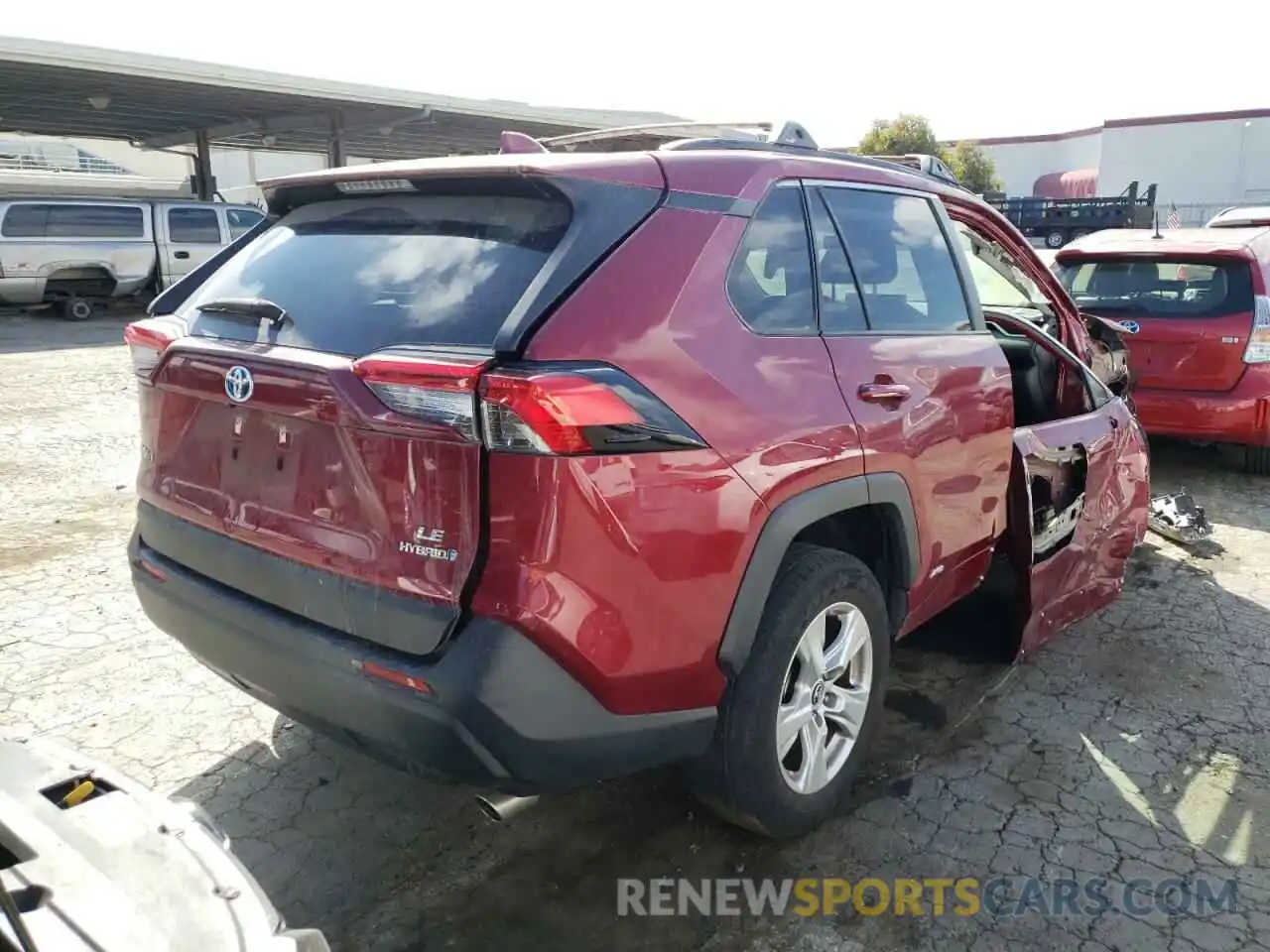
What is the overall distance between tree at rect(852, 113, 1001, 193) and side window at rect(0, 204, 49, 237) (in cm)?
2742

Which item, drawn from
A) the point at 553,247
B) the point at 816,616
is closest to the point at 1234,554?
the point at 816,616

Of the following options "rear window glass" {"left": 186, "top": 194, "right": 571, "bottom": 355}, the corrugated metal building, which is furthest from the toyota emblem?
the corrugated metal building

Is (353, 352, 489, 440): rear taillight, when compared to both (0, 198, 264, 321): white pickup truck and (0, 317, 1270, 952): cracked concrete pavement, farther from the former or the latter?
(0, 198, 264, 321): white pickup truck

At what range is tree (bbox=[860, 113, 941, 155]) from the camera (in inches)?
1417

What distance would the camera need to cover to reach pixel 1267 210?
12125mm

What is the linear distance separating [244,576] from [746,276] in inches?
58.8

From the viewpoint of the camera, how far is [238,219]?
17.7m

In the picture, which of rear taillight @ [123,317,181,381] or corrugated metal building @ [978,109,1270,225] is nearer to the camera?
rear taillight @ [123,317,181,381]

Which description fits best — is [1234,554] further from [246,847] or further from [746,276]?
[246,847]

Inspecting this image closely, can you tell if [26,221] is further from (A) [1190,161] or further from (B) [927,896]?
(A) [1190,161]

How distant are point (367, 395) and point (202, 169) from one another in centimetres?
2421

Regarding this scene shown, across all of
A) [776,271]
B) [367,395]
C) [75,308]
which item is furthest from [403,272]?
[75,308]

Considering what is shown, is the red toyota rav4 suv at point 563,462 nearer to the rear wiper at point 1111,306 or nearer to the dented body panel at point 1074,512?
the dented body panel at point 1074,512

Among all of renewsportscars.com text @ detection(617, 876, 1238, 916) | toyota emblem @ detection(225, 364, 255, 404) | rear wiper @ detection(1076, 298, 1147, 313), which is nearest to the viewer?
toyota emblem @ detection(225, 364, 255, 404)
